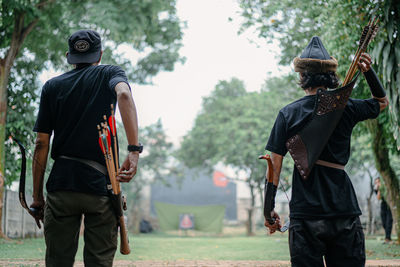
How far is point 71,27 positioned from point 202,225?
18356 millimetres

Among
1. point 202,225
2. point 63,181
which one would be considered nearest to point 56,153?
point 63,181

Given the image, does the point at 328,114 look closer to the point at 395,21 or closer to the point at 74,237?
the point at 74,237

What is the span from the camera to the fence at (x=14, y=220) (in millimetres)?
14841

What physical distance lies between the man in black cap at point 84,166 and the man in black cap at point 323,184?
885 millimetres

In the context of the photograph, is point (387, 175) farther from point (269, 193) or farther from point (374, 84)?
point (269, 193)

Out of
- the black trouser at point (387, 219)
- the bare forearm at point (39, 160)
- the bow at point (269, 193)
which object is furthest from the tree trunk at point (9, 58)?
the bow at point (269, 193)

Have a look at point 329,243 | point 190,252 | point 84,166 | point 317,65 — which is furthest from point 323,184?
point 190,252

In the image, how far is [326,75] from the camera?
2930 mm

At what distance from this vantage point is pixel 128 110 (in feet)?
8.94

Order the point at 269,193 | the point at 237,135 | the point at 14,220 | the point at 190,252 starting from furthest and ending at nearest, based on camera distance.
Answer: the point at 237,135, the point at 14,220, the point at 190,252, the point at 269,193

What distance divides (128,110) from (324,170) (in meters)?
1.10

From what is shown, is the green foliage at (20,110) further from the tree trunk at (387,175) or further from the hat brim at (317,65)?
the hat brim at (317,65)

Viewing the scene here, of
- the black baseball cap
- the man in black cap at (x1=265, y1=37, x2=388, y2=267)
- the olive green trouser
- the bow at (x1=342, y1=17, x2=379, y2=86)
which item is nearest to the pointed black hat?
the man in black cap at (x1=265, y1=37, x2=388, y2=267)

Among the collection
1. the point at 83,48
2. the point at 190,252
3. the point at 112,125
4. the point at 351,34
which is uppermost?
the point at 351,34
